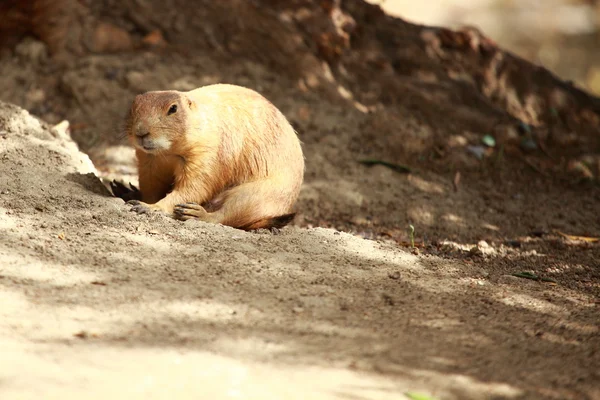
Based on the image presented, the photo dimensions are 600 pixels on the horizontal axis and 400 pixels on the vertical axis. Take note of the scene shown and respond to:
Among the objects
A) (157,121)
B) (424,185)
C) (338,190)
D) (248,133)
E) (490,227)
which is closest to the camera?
(157,121)

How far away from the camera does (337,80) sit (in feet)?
25.6

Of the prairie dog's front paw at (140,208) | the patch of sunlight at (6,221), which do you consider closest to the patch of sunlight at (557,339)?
the prairie dog's front paw at (140,208)

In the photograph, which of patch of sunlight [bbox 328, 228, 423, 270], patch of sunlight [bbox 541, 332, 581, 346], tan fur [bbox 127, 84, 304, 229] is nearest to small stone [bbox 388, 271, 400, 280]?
patch of sunlight [bbox 328, 228, 423, 270]

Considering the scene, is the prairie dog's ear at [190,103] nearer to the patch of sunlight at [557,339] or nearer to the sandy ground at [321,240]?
the sandy ground at [321,240]

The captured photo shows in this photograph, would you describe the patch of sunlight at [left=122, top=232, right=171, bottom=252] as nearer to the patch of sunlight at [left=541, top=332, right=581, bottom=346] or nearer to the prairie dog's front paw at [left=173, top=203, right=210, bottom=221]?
the prairie dog's front paw at [left=173, top=203, right=210, bottom=221]

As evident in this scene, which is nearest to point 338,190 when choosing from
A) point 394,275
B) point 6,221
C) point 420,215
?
point 420,215

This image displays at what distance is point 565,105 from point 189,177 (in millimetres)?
5440

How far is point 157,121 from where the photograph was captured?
471 cm

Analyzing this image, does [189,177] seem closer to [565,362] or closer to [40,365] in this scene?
[40,365]

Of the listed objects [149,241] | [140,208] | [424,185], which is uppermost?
[424,185]

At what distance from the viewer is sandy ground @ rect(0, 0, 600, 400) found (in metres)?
2.87

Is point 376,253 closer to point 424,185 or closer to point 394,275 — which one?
point 394,275

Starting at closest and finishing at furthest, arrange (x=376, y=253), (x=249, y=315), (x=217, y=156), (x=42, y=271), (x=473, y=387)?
1. (x=473, y=387)
2. (x=249, y=315)
3. (x=42, y=271)
4. (x=376, y=253)
5. (x=217, y=156)

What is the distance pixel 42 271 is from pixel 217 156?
1757 mm
